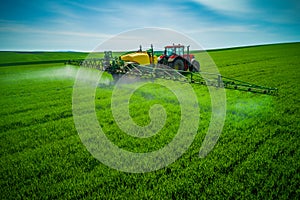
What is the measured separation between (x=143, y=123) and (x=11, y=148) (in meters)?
3.30

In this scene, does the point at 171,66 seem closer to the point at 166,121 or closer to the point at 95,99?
the point at 95,99

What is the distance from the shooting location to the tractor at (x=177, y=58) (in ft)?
41.4

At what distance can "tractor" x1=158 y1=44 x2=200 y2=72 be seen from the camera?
12.6 metres

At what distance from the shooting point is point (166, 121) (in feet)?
17.4

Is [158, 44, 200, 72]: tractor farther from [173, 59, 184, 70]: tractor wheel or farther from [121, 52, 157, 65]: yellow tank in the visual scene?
[121, 52, 157, 65]: yellow tank

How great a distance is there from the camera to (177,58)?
12773 millimetres

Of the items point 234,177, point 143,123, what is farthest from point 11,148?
point 234,177

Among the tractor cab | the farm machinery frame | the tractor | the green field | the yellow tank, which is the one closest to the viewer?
the green field

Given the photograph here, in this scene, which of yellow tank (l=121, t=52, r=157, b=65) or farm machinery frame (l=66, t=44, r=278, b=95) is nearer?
farm machinery frame (l=66, t=44, r=278, b=95)

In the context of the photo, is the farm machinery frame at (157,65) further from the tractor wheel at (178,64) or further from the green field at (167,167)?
the green field at (167,167)

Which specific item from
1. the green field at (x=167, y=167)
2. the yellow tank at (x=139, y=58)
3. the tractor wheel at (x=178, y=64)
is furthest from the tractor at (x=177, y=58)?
the green field at (x=167, y=167)

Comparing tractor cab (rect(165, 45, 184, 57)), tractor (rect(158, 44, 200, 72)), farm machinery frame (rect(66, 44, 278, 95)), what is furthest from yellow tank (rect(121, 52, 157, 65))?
tractor cab (rect(165, 45, 184, 57))

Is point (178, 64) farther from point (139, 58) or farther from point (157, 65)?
point (139, 58)

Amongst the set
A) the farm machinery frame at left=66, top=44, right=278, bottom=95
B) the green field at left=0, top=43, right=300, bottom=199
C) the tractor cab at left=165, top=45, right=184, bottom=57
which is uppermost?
the tractor cab at left=165, top=45, right=184, bottom=57
